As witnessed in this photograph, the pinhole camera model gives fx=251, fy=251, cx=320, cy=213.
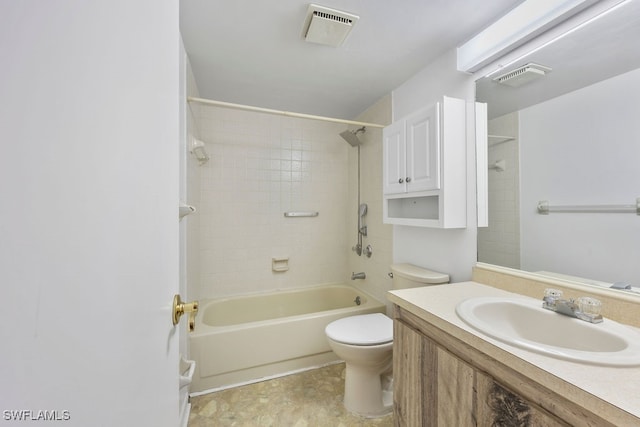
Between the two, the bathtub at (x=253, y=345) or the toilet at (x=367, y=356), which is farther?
the bathtub at (x=253, y=345)

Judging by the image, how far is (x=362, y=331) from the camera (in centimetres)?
158

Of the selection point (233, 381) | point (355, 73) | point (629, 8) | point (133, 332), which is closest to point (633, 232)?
point (629, 8)

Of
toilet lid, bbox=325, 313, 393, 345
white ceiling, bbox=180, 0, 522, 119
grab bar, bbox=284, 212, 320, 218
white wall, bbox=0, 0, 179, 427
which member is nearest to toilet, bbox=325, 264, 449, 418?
toilet lid, bbox=325, 313, 393, 345

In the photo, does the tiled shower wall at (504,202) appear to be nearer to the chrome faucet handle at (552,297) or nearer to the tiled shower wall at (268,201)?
the chrome faucet handle at (552,297)

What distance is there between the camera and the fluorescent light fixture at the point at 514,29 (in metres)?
1.07

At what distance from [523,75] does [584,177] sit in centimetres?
60

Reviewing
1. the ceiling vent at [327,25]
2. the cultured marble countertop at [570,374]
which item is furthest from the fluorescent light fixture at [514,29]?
the cultured marble countertop at [570,374]

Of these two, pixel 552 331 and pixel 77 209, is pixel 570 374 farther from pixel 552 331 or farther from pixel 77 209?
pixel 77 209

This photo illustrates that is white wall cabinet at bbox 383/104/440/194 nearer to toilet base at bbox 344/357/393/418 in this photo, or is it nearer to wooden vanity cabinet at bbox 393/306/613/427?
wooden vanity cabinet at bbox 393/306/613/427

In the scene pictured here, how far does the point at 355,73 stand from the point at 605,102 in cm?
138

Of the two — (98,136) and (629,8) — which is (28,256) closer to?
(98,136)

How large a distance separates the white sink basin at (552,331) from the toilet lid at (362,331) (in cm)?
62

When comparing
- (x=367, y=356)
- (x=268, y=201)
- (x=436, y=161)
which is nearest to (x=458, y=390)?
(x=367, y=356)

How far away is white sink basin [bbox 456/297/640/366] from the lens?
0.65m
